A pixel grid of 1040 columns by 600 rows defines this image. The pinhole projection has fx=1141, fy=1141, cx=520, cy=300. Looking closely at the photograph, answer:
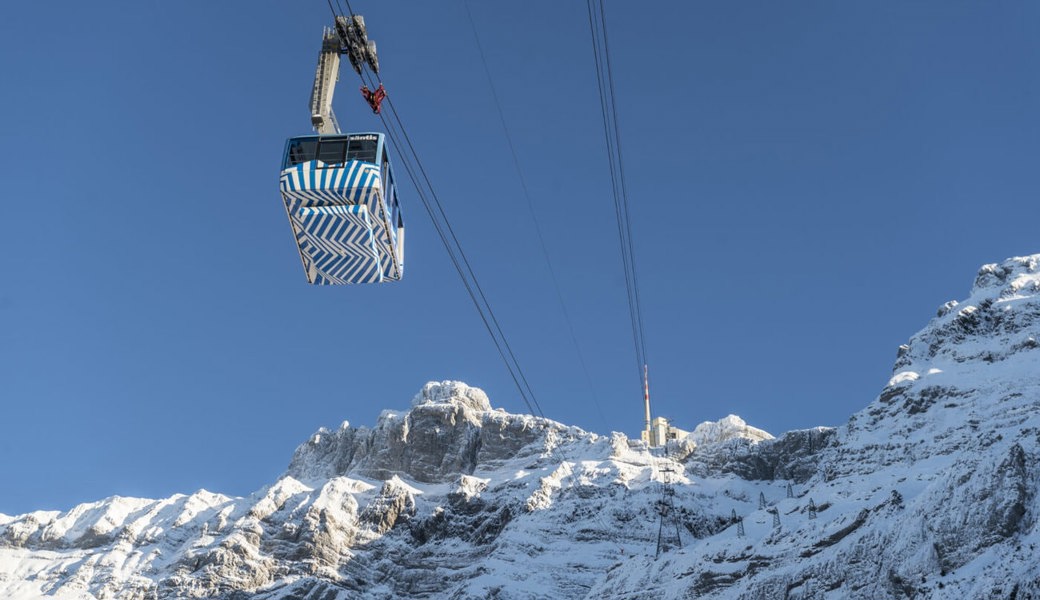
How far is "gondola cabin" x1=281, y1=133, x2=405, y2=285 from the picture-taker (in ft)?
134

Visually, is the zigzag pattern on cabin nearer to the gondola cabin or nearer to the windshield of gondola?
the gondola cabin

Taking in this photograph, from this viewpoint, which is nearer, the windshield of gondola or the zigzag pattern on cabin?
the zigzag pattern on cabin

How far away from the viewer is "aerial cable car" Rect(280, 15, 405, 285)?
40719mm

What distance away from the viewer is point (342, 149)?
41.4 meters

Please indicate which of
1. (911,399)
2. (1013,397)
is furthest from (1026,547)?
(911,399)

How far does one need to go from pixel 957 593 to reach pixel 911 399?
117 m

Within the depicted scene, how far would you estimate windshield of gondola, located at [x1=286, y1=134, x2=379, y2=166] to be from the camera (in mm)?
41250

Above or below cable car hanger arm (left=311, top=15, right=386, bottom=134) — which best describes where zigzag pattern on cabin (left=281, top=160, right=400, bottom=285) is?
below

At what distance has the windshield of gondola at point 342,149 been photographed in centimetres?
4125

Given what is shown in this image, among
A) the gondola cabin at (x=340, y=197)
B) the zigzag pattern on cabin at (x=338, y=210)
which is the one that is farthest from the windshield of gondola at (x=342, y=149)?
the zigzag pattern on cabin at (x=338, y=210)

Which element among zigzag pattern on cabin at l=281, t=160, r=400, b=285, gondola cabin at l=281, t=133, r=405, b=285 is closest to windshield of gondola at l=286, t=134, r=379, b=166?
gondola cabin at l=281, t=133, r=405, b=285

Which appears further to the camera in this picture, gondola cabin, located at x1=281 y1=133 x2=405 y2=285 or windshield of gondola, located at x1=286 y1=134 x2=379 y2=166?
windshield of gondola, located at x1=286 y1=134 x2=379 y2=166

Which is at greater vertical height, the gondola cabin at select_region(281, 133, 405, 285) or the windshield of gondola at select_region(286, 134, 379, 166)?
the windshield of gondola at select_region(286, 134, 379, 166)

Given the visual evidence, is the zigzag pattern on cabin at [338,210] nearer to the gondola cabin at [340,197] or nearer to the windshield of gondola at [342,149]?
the gondola cabin at [340,197]
